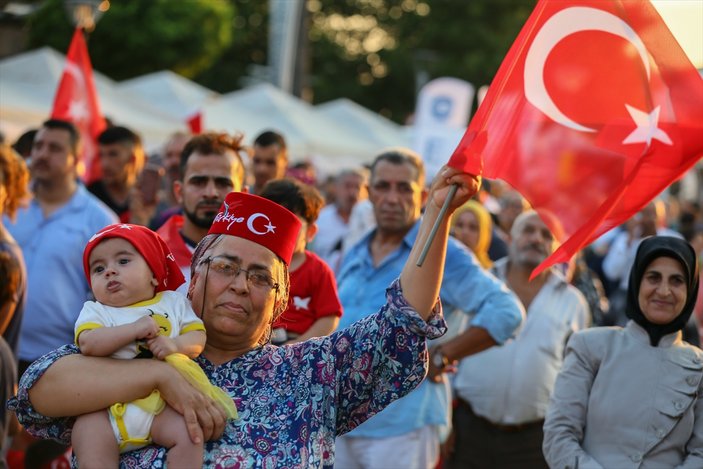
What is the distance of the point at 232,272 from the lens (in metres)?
3.39

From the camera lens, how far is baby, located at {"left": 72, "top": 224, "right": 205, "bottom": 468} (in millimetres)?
A: 3104

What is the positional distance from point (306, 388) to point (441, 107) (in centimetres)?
1167

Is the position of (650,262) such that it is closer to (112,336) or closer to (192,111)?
(112,336)

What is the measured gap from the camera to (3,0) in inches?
574

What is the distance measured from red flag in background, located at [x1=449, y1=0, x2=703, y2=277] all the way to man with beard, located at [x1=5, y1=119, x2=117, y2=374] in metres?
3.34

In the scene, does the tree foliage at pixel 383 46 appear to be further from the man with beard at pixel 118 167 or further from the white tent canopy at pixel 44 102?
the man with beard at pixel 118 167

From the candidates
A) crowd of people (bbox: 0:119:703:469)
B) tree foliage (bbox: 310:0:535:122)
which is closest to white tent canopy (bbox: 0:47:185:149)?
crowd of people (bbox: 0:119:703:469)

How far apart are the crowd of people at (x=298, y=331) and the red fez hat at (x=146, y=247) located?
0.01m

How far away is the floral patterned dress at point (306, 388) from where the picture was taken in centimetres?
322

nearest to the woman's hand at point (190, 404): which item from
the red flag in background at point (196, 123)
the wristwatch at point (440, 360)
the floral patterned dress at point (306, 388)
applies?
the floral patterned dress at point (306, 388)

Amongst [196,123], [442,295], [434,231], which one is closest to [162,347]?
[434,231]

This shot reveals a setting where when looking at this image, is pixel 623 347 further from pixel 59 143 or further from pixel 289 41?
pixel 289 41

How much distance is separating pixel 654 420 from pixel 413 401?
140 centimetres

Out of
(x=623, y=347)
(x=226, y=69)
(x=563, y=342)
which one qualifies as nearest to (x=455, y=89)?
(x=563, y=342)
